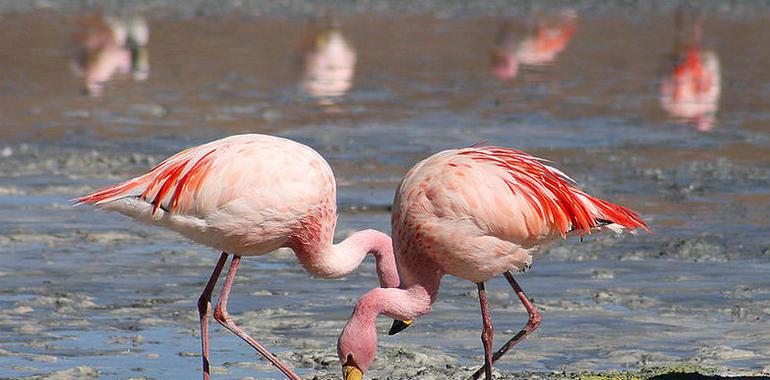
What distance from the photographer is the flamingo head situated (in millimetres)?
5652

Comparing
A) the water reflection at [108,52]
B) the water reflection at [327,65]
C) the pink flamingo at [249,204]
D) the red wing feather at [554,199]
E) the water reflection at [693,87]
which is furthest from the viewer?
the water reflection at [108,52]

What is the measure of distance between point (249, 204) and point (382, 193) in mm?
4011

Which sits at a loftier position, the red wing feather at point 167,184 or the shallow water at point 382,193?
the red wing feather at point 167,184

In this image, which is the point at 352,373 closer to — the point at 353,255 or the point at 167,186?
the point at 353,255

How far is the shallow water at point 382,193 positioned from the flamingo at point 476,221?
49 centimetres

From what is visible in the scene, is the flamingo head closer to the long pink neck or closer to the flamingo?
the long pink neck

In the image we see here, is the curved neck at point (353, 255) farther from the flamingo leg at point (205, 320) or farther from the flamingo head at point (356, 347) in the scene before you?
the flamingo head at point (356, 347)

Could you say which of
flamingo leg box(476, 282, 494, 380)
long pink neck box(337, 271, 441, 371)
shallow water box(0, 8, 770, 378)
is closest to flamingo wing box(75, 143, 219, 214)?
shallow water box(0, 8, 770, 378)

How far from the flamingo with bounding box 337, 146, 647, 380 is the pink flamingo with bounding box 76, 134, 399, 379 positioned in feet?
1.11

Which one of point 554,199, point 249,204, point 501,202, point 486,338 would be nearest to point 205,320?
point 249,204

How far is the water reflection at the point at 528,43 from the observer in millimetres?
18562

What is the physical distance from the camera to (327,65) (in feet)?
61.0

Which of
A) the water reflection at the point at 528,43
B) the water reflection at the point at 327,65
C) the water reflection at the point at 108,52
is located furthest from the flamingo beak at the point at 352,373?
the water reflection at the point at 528,43

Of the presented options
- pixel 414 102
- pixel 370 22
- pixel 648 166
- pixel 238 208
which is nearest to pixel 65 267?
pixel 238 208
